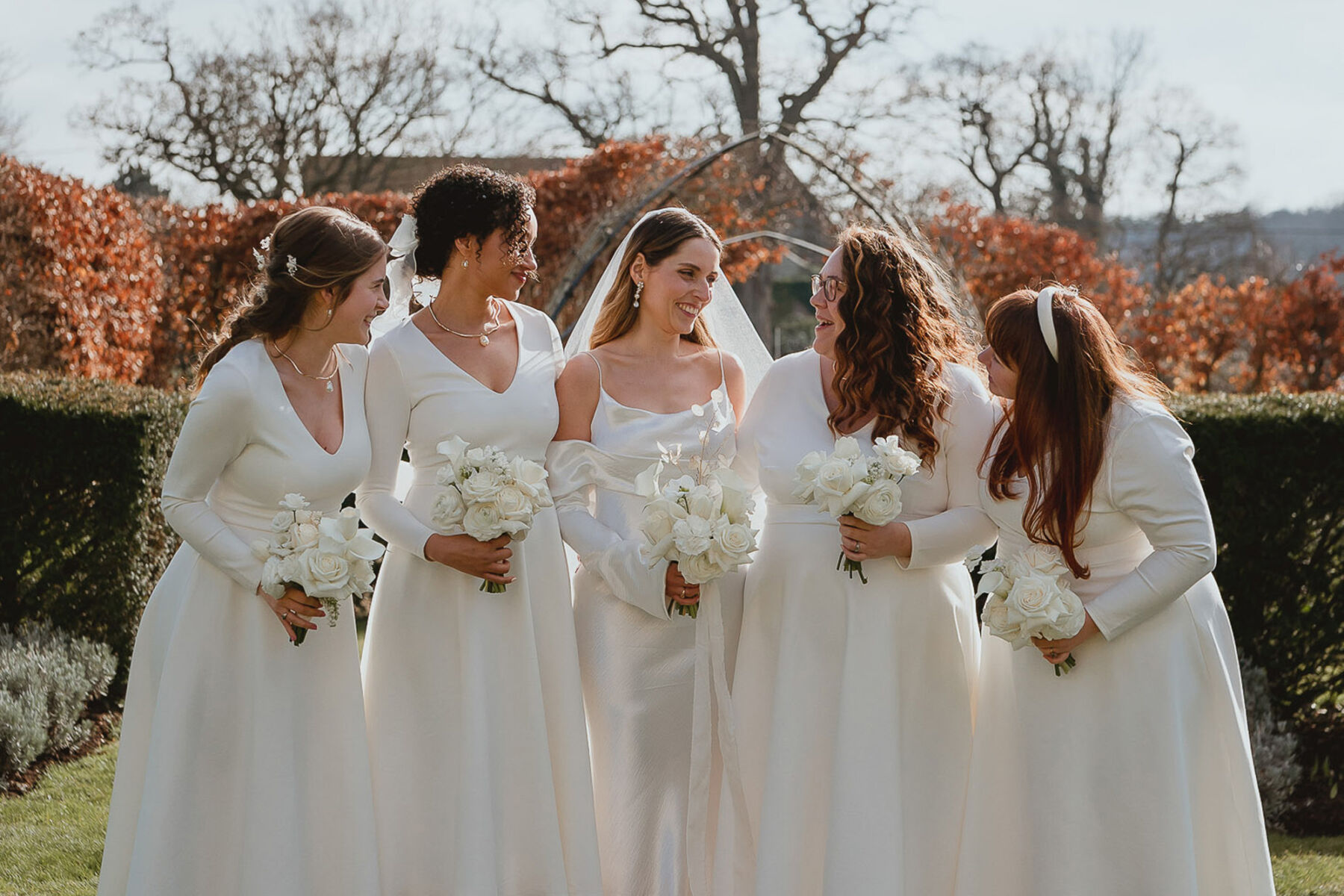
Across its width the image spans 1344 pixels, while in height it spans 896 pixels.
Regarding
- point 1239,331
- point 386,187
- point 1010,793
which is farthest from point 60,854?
point 386,187

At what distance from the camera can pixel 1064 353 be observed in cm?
359

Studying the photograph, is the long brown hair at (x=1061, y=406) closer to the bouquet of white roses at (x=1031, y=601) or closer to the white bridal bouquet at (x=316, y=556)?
the bouquet of white roses at (x=1031, y=601)

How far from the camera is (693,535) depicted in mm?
3648

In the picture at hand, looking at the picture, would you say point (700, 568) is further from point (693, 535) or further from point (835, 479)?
point (835, 479)

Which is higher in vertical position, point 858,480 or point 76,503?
point 858,480

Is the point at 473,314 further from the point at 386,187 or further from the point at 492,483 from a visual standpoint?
the point at 386,187

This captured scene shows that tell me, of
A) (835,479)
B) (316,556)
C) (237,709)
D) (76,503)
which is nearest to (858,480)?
(835,479)

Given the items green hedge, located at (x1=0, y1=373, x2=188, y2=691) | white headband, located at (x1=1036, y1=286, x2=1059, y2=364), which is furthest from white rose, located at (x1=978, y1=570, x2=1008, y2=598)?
green hedge, located at (x1=0, y1=373, x2=188, y2=691)

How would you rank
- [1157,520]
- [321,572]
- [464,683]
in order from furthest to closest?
1. [464,683]
2. [1157,520]
3. [321,572]

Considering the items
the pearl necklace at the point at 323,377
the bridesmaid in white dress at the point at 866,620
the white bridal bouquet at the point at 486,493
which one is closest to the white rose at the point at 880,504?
the bridesmaid in white dress at the point at 866,620

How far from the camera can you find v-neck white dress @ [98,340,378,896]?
3.55 metres

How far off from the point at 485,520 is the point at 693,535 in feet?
2.05

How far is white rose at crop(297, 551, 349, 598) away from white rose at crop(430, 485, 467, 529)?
1.25 feet

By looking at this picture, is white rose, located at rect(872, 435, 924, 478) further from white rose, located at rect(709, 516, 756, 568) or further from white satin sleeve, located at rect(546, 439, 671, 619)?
white satin sleeve, located at rect(546, 439, 671, 619)
